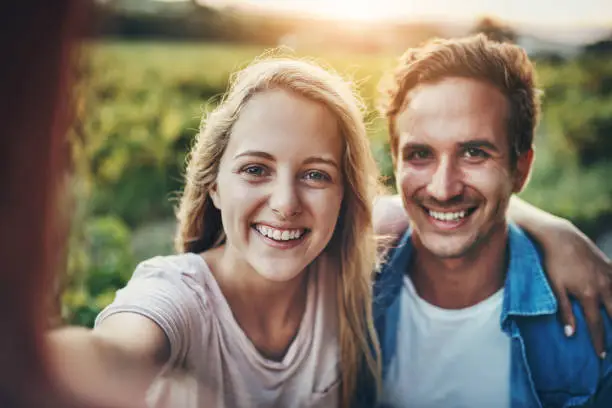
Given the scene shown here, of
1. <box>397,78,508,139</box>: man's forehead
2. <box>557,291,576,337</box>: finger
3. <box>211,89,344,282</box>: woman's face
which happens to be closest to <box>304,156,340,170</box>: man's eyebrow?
<box>211,89,344,282</box>: woman's face

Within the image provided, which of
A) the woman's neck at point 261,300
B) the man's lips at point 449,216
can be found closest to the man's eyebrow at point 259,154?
the woman's neck at point 261,300

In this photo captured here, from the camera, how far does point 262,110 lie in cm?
225

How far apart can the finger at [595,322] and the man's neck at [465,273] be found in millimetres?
305

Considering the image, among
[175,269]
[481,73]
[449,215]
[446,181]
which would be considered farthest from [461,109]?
[175,269]

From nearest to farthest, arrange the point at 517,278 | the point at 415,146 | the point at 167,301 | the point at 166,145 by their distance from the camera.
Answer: the point at 167,301 → the point at 415,146 → the point at 517,278 → the point at 166,145

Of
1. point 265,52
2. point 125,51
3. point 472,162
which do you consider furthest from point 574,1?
point 125,51

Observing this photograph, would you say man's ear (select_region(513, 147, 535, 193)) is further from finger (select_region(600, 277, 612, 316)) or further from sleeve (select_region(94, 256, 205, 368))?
sleeve (select_region(94, 256, 205, 368))

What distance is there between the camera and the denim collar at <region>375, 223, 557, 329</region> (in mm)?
2510

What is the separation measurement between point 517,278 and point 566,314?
8.2 inches

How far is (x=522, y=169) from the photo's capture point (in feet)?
8.20

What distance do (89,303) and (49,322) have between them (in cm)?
89

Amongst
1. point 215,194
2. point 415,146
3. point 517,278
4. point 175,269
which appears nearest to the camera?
A: point 175,269

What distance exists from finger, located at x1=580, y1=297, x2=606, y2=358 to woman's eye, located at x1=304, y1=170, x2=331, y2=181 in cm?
104

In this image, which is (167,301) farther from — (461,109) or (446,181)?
(461,109)
